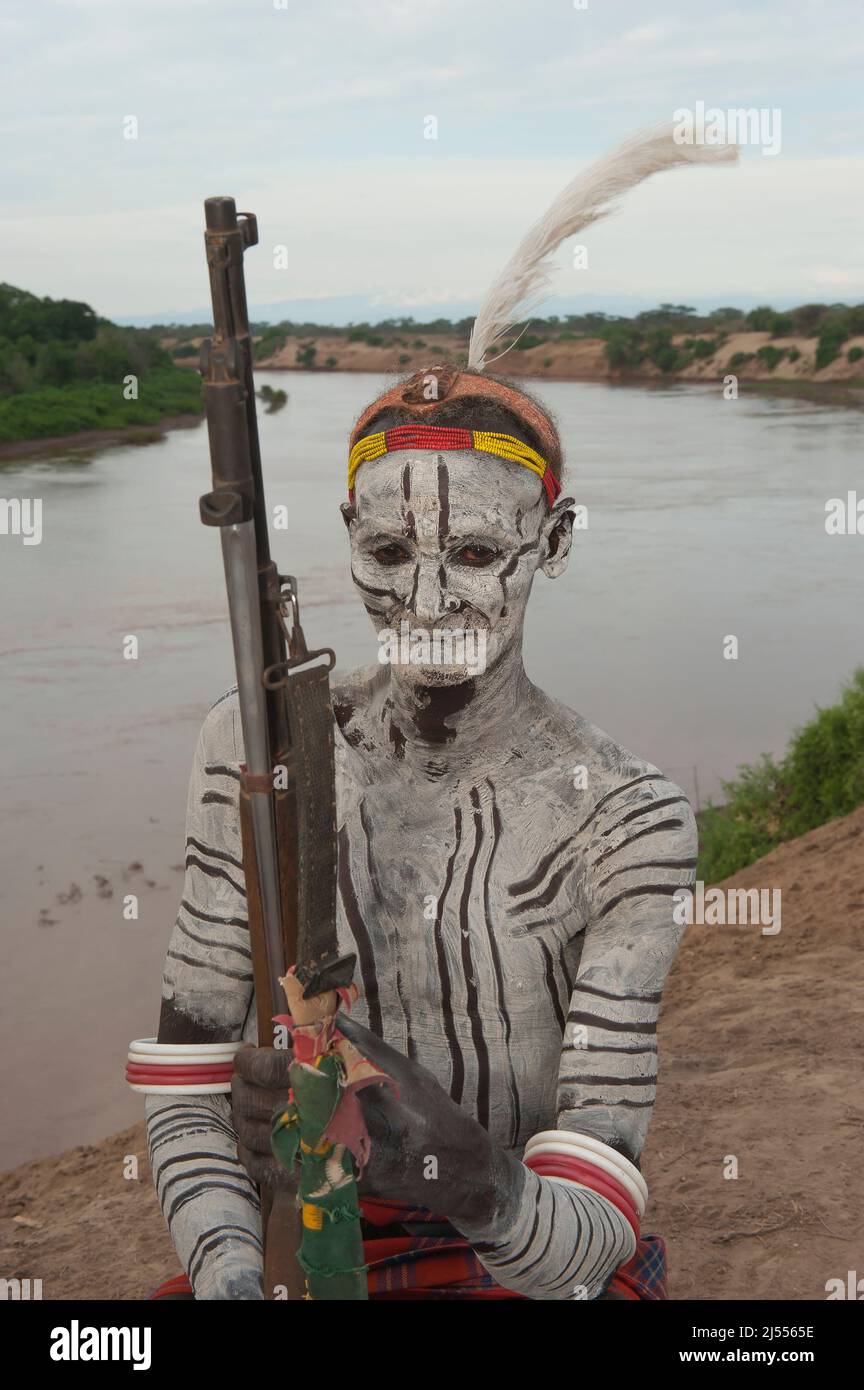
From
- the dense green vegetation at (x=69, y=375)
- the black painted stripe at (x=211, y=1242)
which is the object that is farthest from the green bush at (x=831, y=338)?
the black painted stripe at (x=211, y=1242)

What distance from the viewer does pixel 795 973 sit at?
7824 mm

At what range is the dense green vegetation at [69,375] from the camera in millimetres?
33469

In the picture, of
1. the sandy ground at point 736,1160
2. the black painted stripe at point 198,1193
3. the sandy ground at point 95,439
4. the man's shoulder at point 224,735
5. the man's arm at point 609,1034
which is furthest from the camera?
the sandy ground at point 95,439

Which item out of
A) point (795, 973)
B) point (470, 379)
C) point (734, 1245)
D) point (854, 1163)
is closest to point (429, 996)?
point (470, 379)

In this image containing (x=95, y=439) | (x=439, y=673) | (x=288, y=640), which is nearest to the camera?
(x=288, y=640)

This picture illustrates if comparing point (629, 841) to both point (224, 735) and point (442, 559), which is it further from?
point (224, 735)

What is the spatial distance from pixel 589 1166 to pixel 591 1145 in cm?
4

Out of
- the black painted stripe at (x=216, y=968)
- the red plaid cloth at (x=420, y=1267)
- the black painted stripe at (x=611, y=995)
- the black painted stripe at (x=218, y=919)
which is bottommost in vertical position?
the red plaid cloth at (x=420, y=1267)

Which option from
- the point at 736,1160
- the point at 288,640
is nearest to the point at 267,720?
the point at 288,640

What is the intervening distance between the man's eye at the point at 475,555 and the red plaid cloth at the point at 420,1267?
1400 millimetres

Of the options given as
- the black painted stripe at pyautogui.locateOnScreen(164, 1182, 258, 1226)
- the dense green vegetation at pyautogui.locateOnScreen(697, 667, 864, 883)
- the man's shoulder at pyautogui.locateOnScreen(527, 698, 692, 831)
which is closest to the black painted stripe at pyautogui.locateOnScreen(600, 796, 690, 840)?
the man's shoulder at pyautogui.locateOnScreen(527, 698, 692, 831)

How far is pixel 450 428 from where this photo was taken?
9.78 feet

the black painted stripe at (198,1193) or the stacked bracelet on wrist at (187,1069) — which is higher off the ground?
the stacked bracelet on wrist at (187,1069)

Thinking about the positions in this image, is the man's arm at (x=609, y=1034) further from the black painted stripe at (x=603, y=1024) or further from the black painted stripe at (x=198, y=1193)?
the black painted stripe at (x=198, y=1193)
